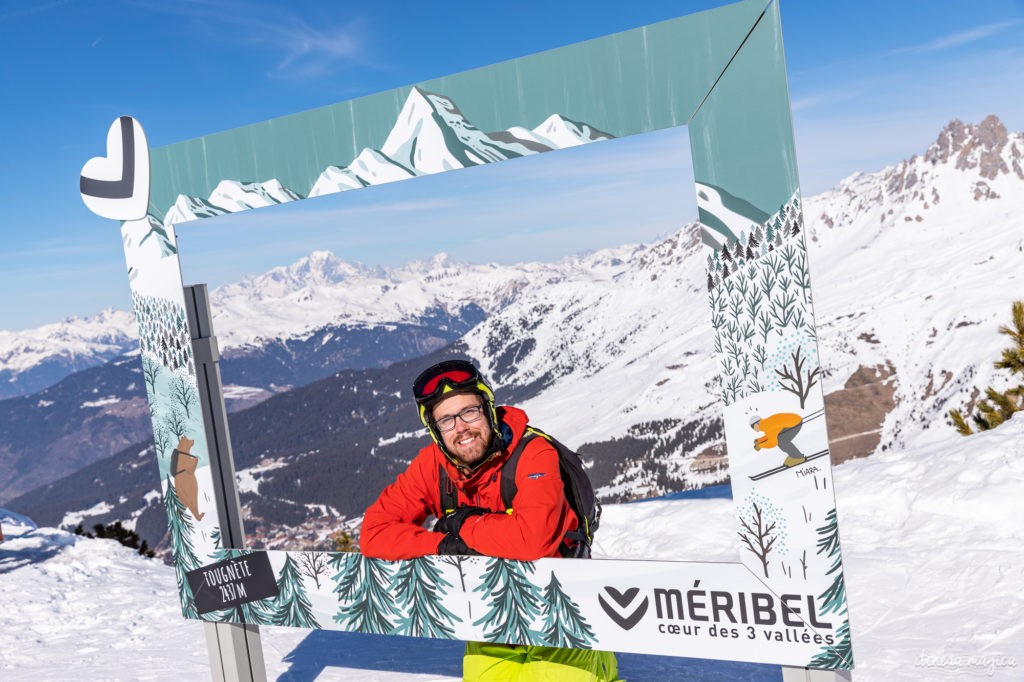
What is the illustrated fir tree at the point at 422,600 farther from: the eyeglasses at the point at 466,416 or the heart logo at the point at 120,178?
the heart logo at the point at 120,178

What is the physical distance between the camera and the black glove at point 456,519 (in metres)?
3.21

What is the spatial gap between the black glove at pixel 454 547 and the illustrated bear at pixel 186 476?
1355 mm

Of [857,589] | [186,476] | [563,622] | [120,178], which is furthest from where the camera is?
[857,589]

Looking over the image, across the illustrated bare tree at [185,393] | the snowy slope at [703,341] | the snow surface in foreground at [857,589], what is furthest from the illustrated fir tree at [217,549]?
the snowy slope at [703,341]

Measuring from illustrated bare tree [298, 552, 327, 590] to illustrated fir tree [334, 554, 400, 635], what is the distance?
11 cm

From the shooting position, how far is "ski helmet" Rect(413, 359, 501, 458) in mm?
3174

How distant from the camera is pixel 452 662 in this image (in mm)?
4555

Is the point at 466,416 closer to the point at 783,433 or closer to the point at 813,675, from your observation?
the point at 783,433

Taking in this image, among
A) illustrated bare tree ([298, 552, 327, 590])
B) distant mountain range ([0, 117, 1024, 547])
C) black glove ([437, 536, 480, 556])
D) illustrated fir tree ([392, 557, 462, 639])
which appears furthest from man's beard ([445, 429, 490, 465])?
distant mountain range ([0, 117, 1024, 547])

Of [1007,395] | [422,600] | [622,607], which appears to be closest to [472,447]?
[422,600]

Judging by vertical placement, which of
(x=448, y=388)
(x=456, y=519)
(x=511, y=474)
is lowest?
(x=456, y=519)

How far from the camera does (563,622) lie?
306 cm

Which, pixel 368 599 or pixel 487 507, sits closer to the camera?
pixel 487 507

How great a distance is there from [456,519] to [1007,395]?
53.9 feet
